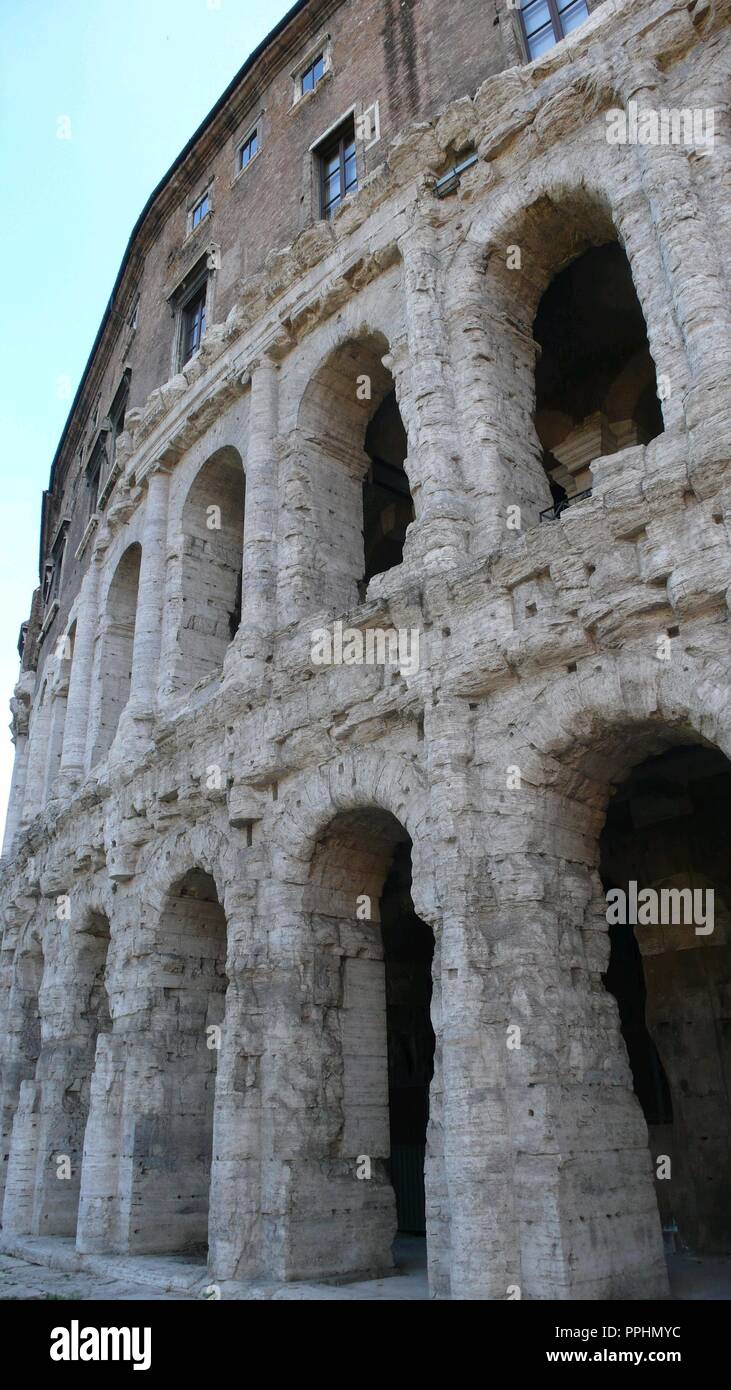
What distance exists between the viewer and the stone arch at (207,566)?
1216 centimetres

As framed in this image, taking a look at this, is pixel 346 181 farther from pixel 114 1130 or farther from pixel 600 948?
pixel 114 1130

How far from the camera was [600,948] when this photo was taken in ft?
23.0

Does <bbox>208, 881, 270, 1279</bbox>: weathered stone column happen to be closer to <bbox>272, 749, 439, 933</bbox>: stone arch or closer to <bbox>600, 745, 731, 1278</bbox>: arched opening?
<bbox>272, 749, 439, 933</bbox>: stone arch

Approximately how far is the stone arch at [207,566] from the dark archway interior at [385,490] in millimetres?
1705

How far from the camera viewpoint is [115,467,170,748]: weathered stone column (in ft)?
39.8

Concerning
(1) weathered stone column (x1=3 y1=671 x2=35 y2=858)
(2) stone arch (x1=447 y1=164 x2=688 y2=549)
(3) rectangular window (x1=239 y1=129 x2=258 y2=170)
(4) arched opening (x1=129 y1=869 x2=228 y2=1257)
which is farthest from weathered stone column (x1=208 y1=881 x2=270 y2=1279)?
A: (1) weathered stone column (x1=3 y1=671 x2=35 y2=858)

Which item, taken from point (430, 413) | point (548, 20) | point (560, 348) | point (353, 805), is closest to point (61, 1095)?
point (353, 805)

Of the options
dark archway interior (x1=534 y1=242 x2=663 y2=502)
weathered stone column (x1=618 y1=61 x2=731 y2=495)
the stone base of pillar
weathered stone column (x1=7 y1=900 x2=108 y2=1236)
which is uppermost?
dark archway interior (x1=534 y1=242 x2=663 y2=502)

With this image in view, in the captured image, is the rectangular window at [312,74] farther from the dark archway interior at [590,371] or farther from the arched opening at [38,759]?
the arched opening at [38,759]

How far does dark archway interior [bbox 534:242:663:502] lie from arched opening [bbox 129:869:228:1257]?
20.9 feet

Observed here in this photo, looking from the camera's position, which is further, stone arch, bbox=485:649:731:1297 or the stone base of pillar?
the stone base of pillar

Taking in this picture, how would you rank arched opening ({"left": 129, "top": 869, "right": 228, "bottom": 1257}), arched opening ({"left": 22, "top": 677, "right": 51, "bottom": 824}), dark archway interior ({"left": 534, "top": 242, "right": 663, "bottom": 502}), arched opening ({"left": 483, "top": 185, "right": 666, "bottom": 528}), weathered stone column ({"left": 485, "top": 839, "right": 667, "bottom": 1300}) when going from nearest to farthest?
weathered stone column ({"left": 485, "top": 839, "right": 667, "bottom": 1300}) → arched opening ({"left": 483, "top": 185, "right": 666, "bottom": 528}) → arched opening ({"left": 129, "top": 869, "right": 228, "bottom": 1257}) → dark archway interior ({"left": 534, "top": 242, "right": 663, "bottom": 502}) → arched opening ({"left": 22, "top": 677, "right": 51, "bottom": 824})

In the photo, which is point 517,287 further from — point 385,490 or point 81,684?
point 81,684
